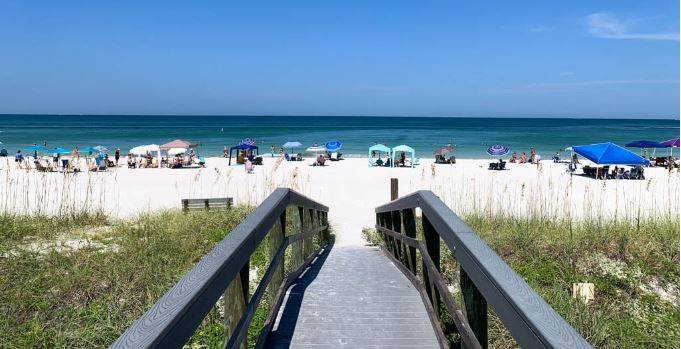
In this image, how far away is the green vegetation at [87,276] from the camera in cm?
395

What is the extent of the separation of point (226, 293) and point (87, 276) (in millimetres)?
3424

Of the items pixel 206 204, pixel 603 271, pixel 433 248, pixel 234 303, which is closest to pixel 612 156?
pixel 206 204

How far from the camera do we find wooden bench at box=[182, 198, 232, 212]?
34.7 feet

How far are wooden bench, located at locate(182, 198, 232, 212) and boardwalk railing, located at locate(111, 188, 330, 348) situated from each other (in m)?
7.00

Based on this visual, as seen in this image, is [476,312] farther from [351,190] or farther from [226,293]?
[351,190]

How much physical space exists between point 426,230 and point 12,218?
6979mm

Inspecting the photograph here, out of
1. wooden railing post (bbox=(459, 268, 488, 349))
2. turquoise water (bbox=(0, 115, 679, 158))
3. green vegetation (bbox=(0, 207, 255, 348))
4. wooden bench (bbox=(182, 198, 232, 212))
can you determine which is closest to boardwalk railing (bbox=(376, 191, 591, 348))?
wooden railing post (bbox=(459, 268, 488, 349))

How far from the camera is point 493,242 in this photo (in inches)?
273

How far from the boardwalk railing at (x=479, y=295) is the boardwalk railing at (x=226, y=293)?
0.88 meters

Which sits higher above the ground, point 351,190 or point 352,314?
point 352,314

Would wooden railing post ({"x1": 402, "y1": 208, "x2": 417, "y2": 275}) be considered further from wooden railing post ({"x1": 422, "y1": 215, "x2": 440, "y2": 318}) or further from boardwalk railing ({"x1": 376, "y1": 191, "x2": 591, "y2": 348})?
wooden railing post ({"x1": 422, "y1": 215, "x2": 440, "y2": 318})

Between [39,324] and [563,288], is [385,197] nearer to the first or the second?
[563,288]

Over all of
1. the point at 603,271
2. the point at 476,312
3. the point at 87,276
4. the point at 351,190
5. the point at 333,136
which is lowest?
the point at 351,190

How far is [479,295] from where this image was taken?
85.4 inches
